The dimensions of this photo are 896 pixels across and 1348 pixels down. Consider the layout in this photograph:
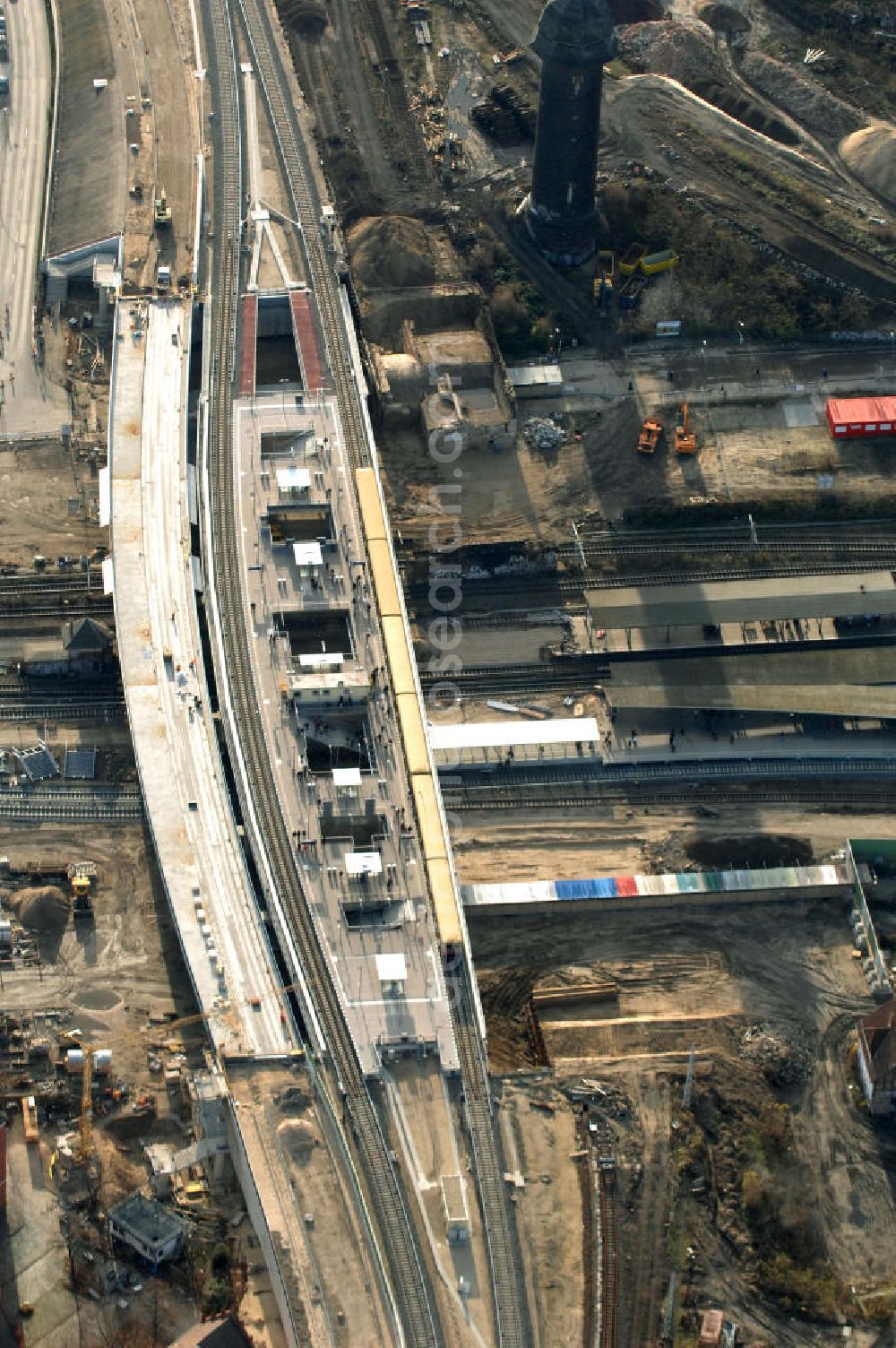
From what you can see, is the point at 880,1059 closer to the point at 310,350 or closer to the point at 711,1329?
the point at 711,1329

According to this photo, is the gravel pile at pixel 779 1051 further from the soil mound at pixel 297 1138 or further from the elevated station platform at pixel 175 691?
the elevated station platform at pixel 175 691

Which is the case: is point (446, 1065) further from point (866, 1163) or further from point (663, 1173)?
point (866, 1163)

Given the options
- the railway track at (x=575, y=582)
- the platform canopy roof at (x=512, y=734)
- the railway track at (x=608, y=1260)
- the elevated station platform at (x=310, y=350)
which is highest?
the elevated station platform at (x=310, y=350)

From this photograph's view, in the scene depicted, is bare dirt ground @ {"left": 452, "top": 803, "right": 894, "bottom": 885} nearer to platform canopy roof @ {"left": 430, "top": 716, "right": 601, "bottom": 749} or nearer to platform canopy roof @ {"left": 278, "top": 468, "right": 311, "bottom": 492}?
platform canopy roof @ {"left": 430, "top": 716, "right": 601, "bottom": 749}

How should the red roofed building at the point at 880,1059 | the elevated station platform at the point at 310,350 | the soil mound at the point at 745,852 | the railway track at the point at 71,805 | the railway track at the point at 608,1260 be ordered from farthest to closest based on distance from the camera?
the elevated station platform at the point at 310,350
the soil mound at the point at 745,852
the railway track at the point at 71,805
the red roofed building at the point at 880,1059
the railway track at the point at 608,1260

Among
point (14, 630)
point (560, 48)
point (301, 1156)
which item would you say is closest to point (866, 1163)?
point (301, 1156)

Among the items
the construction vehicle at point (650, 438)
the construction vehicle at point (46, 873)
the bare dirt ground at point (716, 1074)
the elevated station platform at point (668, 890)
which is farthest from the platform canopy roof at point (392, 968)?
the construction vehicle at point (650, 438)
